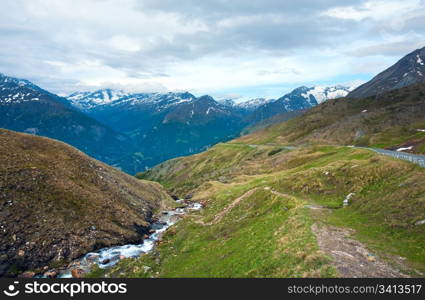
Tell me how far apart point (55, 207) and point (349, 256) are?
47.8 meters

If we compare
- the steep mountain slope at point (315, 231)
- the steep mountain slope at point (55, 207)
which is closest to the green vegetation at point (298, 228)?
the steep mountain slope at point (315, 231)

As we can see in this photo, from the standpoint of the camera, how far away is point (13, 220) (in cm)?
4706

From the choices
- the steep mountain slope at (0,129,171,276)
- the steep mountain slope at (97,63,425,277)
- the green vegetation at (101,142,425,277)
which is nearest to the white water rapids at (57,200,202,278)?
the steep mountain slope at (0,129,171,276)

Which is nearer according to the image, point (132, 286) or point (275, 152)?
point (132, 286)

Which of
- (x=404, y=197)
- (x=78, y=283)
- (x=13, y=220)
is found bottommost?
(x=13, y=220)

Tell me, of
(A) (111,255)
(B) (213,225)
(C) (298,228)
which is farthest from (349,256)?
(A) (111,255)

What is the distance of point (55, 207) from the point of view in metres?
52.8

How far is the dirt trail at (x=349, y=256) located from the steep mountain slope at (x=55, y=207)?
120ft

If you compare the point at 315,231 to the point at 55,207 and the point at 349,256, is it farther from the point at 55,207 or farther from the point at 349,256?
the point at 55,207

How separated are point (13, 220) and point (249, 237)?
3708 cm

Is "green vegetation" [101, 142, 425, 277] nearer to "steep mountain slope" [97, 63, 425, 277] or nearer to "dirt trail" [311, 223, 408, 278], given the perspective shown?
"steep mountain slope" [97, 63, 425, 277]

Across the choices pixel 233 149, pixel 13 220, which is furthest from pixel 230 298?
pixel 233 149

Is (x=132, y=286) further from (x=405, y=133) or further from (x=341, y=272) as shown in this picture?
(x=405, y=133)

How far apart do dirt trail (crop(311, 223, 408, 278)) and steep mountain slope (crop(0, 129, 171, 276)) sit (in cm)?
3658
